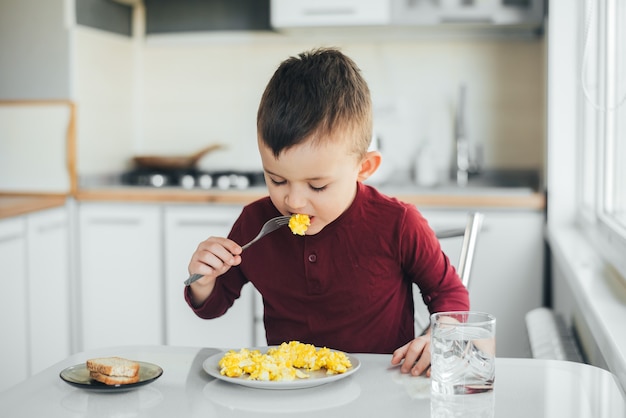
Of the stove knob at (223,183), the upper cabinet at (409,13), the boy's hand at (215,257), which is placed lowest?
the boy's hand at (215,257)

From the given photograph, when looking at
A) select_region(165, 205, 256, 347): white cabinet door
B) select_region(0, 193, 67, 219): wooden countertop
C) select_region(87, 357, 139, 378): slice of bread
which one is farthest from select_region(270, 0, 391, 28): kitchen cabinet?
select_region(87, 357, 139, 378): slice of bread

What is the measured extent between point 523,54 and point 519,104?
0.20 m

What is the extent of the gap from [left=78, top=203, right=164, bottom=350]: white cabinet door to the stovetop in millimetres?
296

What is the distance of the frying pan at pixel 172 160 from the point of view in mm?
3539

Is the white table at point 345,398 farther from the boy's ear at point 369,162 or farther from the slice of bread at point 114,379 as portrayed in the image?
the boy's ear at point 369,162

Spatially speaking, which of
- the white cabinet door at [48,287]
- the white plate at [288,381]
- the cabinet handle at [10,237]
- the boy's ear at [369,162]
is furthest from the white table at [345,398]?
the white cabinet door at [48,287]

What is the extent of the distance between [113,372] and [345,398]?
10.9 inches

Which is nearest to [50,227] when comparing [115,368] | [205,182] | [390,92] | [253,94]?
[205,182]

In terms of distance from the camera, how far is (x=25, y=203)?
2.83 metres

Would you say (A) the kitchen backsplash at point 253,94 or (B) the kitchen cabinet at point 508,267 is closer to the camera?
(B) the kitchen cabinet at point 508,267

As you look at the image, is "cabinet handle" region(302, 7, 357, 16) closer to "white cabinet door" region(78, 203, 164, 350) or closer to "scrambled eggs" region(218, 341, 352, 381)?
"white cabinet door" region(78, 203, 164, 350)

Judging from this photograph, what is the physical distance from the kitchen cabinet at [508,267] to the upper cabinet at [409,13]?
74cm

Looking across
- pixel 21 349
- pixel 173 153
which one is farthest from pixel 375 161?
pixel 173 153

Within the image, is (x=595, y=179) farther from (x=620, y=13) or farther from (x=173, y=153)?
(x=173, y=153)
